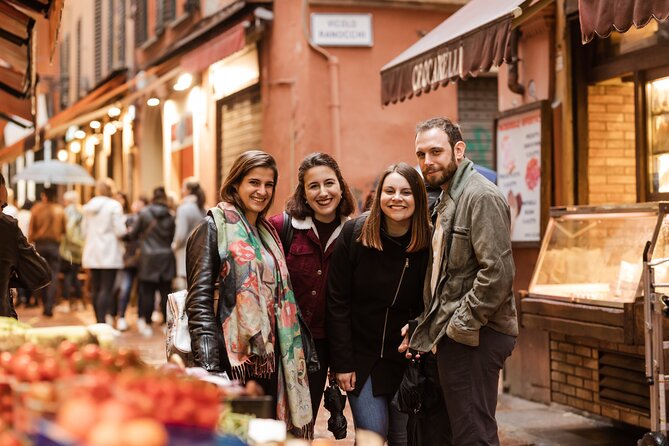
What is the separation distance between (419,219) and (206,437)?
2813mm

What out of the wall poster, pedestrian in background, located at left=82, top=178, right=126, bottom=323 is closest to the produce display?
the wall poster

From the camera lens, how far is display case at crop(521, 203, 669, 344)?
6.20 metres

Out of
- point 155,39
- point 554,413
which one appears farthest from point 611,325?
point 155,39

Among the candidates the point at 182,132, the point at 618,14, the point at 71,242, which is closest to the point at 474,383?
the point at 618,14

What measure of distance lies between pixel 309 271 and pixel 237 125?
37.2 feet

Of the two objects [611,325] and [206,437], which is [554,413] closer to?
[611,325]

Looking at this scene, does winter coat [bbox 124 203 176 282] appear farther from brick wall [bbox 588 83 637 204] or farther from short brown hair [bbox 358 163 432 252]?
short brown hair [bbox 358 163 432 252]

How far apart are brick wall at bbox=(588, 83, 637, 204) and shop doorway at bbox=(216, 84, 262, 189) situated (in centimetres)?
740

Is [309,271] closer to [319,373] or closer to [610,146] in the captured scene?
[319,373]

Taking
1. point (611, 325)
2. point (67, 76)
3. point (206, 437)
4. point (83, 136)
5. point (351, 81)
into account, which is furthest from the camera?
point (67, 76)

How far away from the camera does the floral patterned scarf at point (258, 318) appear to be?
442cm

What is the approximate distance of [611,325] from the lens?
6.27 meters

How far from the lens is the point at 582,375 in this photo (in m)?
7.18

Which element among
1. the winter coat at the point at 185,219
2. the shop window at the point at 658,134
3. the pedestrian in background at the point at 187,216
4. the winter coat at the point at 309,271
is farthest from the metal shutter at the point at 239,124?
the winter coat at the point at 309,271
